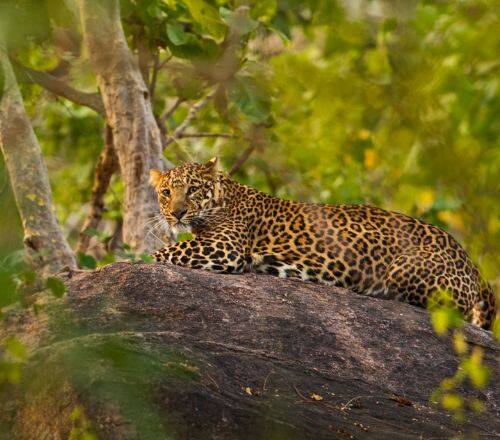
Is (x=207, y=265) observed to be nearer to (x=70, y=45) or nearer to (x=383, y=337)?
(x=383, y=337)

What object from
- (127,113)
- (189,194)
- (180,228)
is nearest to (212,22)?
(127,113)

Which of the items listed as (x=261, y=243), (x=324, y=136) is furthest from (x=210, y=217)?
(x=324, y=136)

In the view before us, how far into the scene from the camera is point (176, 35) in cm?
1252

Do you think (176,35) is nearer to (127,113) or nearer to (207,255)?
(127,113)

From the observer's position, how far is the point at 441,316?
10.5 feet

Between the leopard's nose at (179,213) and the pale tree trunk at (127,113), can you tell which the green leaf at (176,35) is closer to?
the pale tree trunk at (127,113)

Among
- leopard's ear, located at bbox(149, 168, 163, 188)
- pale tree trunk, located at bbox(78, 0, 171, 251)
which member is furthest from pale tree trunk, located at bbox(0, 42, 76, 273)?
leopard's ear, located at bbox(149, 168, 163, 188)

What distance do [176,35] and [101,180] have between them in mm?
3278

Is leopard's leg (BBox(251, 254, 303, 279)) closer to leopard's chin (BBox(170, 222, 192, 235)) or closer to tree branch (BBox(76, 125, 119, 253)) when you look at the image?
leopard's chin (BBox(170, 222, 192, 235))

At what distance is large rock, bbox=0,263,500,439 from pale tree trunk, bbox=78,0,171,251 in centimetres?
287

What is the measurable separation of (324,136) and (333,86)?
0.54 metres

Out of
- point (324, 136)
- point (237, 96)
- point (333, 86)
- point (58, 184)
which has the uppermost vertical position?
point (333, 86)

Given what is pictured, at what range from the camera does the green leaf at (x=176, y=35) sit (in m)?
12.5

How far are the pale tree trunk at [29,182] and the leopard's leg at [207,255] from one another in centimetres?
162
